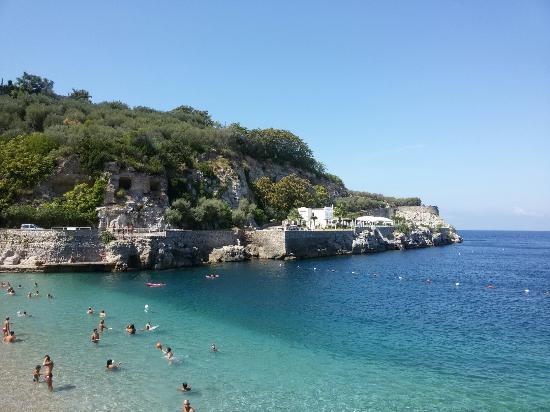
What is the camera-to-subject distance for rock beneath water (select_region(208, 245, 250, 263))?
161ft

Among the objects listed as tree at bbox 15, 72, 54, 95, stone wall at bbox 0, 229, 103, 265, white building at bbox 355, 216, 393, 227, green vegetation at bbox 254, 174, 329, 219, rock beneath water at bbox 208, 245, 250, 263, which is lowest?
rock beneath water at bbox 208, 245, 250, 263

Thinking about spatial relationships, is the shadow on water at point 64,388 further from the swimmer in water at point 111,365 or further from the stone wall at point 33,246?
the stone wall at point 33,246

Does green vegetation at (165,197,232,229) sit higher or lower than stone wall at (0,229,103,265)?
higher

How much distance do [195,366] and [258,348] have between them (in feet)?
11.2

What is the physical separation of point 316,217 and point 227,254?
2275 centimetres

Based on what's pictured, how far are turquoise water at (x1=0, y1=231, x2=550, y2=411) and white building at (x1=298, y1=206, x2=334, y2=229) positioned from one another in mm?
29170

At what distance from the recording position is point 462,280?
42.9 meters

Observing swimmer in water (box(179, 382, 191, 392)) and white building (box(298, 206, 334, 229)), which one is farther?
white building (box(298, 206, 334, 229))

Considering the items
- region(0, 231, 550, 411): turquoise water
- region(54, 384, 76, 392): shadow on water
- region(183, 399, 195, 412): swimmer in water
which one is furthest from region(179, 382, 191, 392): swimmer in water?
region(54, 384, 76, 392): shadow on water

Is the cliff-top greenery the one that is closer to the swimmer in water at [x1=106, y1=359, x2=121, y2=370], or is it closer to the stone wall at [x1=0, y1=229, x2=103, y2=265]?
the stone wall at [x1=0, y1=229, x2=103, y2=265]

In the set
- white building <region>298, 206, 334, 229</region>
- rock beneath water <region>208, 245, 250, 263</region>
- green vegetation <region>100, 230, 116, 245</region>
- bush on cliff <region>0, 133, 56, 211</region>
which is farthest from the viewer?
white building <region>298, 206, 334, 229</region>

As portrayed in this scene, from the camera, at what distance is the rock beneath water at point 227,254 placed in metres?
49.2

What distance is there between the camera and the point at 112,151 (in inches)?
1976

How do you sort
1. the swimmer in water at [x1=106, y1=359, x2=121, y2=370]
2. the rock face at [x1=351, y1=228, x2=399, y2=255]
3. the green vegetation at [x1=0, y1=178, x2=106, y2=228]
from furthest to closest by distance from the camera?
the rock face at [x1=351, y1=228, x2=399, y2=255] → the green vegetation at [x1=0, y1=178, x2=106, y2=228] → the swimmer in water at [x1=106, y1=359, x2=121, y2=370]
